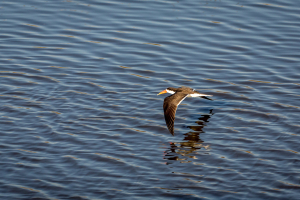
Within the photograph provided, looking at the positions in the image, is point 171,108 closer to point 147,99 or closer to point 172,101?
point 172,101

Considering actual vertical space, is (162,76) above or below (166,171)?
above

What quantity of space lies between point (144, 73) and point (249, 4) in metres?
6.96

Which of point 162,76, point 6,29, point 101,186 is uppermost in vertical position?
point 6,29

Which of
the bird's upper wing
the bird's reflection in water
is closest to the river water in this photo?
the bird's reflection in water

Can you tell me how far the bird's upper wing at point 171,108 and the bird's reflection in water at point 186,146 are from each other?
37 centimetres

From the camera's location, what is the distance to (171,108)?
1064cm

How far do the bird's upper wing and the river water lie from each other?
0.38 metres

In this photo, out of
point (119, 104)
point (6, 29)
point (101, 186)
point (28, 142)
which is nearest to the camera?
point (101, 186)

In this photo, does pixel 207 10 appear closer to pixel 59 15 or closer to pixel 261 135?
pixel 59 15

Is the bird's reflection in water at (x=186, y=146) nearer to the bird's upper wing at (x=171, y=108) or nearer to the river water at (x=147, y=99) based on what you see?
the river water at (x=147, y=99)

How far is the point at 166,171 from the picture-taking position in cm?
892

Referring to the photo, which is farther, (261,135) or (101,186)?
(261,135)

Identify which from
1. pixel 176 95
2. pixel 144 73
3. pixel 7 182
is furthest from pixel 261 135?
pixel 7 182

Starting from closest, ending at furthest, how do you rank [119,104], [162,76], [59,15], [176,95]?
[176,95]
[119,104]
[162,76]
[59,15]
